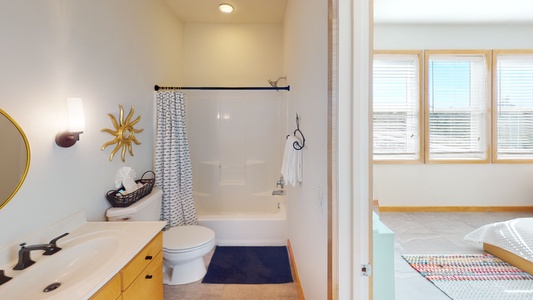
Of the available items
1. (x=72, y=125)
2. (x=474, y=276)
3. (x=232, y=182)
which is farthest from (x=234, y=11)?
(x=474, y=276)

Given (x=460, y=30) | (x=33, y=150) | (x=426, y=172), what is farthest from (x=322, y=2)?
(x=460, y=30)

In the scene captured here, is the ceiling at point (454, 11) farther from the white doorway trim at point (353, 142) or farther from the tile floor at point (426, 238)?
the tile floor at point (426, 238)

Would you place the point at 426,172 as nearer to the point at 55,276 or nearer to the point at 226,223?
the point at 226,223

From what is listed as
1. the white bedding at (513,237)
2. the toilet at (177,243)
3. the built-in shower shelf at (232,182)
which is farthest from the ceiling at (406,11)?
the white bedding at (513,237)

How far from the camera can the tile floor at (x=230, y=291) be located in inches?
73.6

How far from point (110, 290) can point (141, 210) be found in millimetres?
951

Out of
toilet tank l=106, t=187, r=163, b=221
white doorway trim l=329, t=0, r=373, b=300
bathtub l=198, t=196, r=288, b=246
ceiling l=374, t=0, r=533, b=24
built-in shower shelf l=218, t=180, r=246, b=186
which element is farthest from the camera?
built-in shower shelf l=218, t=180, r=246, b=186

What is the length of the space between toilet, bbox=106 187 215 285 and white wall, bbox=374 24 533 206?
9.04ft

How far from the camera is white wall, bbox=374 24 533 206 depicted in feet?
11.8

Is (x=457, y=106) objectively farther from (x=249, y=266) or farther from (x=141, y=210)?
(x=141, y=210)

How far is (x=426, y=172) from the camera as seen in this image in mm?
3662

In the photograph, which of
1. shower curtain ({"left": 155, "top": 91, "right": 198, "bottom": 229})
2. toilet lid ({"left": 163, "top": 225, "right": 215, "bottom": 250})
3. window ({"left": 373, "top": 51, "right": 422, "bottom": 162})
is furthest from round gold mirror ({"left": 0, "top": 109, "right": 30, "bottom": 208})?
window ({"left": 373, "top": 51, "right": 422, "bottom": 162})

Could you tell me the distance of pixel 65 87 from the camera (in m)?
1.37

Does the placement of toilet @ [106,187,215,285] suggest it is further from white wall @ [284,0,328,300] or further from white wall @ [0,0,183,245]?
white wall @ [284,0,328,300]
